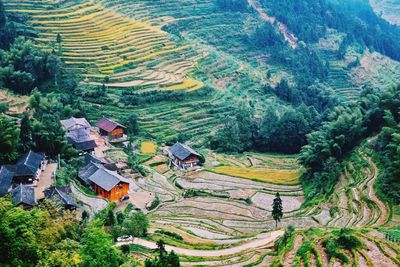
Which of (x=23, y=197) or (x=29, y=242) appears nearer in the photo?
(x=29, y=242)

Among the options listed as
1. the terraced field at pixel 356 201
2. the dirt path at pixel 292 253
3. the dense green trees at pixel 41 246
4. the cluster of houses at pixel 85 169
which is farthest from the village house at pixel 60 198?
the terraced field at pixel 356 201

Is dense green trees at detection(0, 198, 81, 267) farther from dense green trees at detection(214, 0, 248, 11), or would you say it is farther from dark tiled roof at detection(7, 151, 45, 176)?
dense green trees at detection(214, 0, 248, 11)

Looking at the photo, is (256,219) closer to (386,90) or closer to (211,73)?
(386,90)

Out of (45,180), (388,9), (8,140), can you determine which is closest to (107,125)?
(45,180)

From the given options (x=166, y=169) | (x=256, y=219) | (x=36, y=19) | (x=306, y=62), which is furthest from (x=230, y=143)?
(x=306, y=62)

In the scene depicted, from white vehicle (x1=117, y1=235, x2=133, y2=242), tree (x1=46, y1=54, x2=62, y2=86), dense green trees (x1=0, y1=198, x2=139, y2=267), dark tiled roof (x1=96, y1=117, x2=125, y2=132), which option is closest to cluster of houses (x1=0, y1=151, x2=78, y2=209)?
white vehicle (x1=117, y1=235, x2=133, y2=242)

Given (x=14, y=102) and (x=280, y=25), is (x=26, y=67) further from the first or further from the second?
(x=280, y=25)
